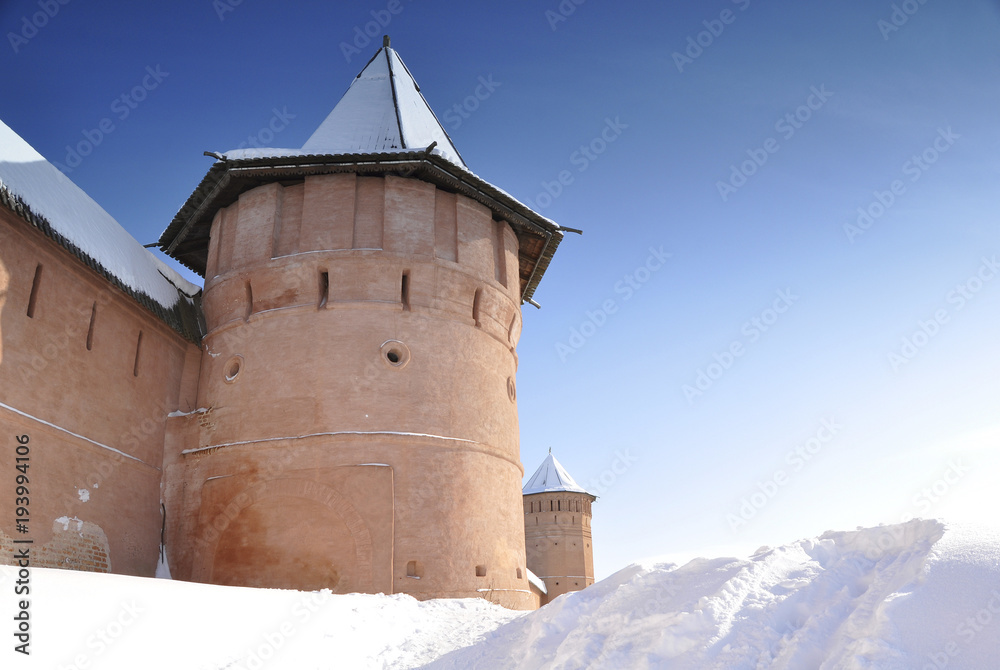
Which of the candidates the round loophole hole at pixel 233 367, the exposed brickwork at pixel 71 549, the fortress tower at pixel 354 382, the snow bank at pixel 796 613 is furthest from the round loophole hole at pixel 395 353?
the snow bank at pixel 796 613

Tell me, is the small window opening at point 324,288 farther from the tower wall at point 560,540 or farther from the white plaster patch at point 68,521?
the tower wall at point 560,540

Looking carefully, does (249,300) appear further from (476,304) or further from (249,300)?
(476,304)

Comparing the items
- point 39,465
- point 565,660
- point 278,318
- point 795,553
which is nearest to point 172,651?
point 565,660

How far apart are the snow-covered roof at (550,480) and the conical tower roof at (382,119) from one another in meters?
18.5

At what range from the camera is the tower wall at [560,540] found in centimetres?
2878

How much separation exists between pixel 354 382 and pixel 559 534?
20326 millimetres

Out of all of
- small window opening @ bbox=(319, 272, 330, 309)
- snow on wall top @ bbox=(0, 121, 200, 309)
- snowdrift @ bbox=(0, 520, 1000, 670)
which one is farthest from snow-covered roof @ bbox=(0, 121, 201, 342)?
snowdrift @ bbox=(0, 520, 1000, 670)

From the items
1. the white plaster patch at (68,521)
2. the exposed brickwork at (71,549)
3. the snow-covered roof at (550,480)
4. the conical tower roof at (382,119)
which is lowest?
the exposed brickwork at (71,549)

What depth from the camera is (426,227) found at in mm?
11875

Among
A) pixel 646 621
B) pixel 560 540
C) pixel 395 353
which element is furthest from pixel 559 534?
pixel 646 621

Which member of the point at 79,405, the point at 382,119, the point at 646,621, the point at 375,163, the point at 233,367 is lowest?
the point at 646,621

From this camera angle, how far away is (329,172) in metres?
11.9

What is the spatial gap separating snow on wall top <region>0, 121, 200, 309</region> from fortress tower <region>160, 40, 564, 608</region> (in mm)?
1047

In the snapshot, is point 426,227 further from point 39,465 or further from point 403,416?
point 39,465
